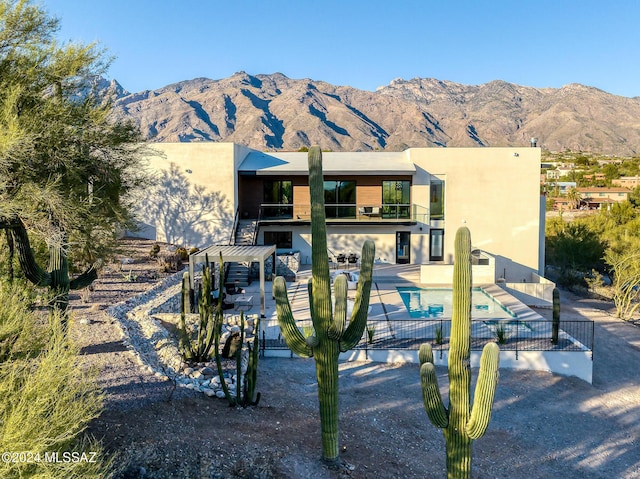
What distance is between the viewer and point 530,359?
12453 millimetres

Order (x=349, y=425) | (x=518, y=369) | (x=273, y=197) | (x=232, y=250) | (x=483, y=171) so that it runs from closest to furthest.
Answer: (x=349, y=425), (x=518, y=369), (x=232, y=250), (x=483, y=171), (x=273, y=197)

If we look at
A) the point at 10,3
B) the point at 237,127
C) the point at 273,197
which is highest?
the point at 237,127

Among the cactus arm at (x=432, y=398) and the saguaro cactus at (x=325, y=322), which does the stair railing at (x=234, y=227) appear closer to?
the saguaro cactus at (x=325, y=322)

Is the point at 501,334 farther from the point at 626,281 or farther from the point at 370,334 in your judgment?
the point at 626,281

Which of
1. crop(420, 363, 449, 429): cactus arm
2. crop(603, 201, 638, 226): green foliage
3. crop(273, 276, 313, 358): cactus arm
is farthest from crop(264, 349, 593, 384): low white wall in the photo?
crop(603, 201, 638, 226): green foliage

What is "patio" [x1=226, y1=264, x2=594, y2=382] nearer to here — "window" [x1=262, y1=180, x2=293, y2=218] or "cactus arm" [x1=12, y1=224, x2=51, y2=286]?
"cactus arm" [x1=12, y1=224, x2=51, y2=286]

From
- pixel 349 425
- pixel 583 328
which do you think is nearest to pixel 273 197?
pixel 583 328

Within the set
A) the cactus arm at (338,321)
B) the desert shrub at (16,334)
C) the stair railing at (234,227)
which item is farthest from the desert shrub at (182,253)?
the cactus arm at (338,321)

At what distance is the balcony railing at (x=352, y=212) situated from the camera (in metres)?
24.4

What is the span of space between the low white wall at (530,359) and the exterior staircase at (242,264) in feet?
30.1

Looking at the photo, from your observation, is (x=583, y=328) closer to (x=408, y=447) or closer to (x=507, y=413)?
(x=507, y=413)

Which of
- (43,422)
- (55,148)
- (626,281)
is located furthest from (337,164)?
(43,422)

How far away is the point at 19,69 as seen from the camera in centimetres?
880

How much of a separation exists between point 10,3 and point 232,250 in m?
9.38
